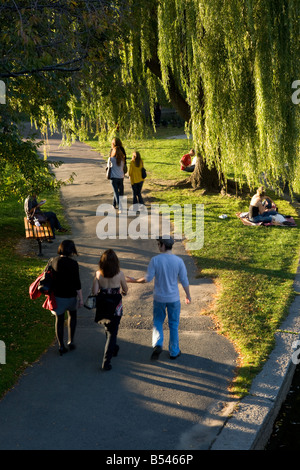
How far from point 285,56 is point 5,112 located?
637cm

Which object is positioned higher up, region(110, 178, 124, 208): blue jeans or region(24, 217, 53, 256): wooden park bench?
region(110, 178, 124, 208): blue jeans

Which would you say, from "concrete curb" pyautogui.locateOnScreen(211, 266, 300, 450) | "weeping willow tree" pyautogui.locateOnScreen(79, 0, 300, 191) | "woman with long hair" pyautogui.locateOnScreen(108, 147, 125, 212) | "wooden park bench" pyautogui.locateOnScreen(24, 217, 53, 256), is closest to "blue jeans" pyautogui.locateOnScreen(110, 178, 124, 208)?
"woman with long hair" pyautogui.locateOnScreen(108, 147, 125, 212)

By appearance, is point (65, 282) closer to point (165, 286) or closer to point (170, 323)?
point (165, 286)

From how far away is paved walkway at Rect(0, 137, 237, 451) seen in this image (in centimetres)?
557

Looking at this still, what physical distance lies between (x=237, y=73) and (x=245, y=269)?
14.6 ft

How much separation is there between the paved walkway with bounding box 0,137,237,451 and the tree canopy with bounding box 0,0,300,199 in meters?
3.66

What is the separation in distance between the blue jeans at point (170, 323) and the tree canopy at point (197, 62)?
3.62 meters

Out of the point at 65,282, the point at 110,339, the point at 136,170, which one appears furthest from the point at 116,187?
the point at 110,339

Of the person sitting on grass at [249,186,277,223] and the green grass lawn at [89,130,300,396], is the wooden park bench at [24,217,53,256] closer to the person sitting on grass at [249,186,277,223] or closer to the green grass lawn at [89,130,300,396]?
the green grass lawn at [89,130,300,396]

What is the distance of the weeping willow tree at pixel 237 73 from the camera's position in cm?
1157

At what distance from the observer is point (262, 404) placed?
6172mm
